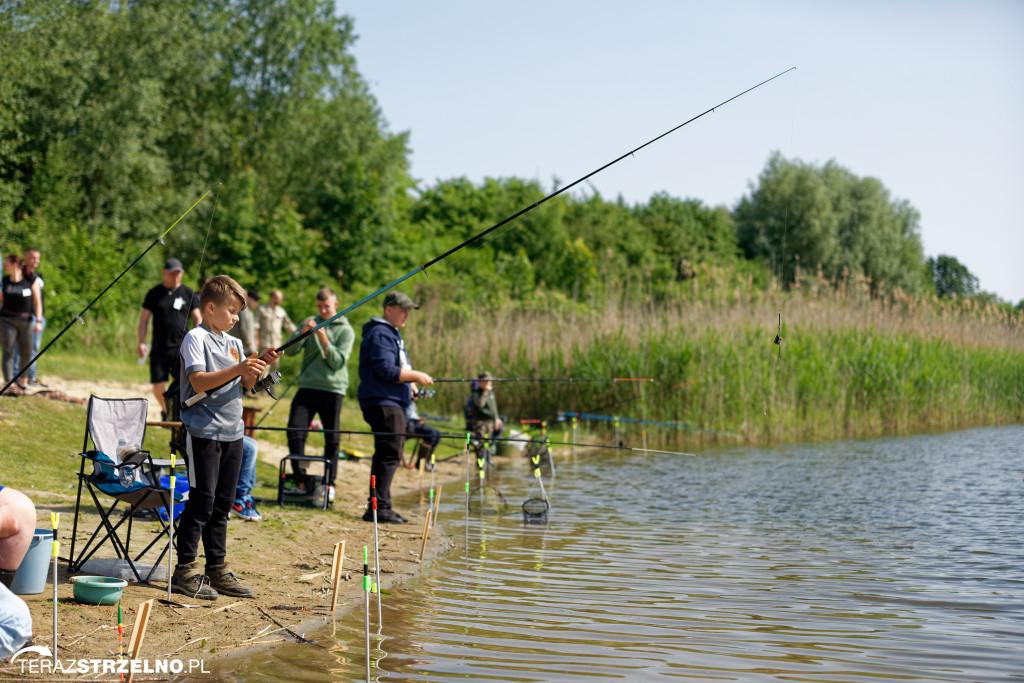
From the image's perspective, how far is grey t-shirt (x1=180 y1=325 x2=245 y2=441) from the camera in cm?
486

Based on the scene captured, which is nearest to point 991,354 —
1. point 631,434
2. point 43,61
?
point 631,434

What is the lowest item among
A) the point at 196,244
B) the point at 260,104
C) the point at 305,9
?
the point at 196,244

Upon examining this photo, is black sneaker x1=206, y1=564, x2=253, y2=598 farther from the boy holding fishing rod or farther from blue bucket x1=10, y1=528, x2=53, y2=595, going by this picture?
blue bucket x1=10, y1=528, x2=53, y2=595

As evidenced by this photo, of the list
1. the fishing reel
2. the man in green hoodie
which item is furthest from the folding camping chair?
the man in green hoodie

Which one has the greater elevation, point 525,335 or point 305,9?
point 305,9

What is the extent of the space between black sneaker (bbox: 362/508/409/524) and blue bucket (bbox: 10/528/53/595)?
3197mm

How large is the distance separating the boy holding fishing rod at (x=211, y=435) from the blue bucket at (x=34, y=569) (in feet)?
2.05

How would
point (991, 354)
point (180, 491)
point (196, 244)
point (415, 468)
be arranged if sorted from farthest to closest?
point (196, 244) < point (991, 354) < point (415, 468) < point (180, 491)

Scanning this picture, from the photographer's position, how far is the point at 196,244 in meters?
30.8

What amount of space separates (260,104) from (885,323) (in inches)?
1021

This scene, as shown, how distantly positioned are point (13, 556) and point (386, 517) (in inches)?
177

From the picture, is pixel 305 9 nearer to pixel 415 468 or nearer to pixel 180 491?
pixel 415 468

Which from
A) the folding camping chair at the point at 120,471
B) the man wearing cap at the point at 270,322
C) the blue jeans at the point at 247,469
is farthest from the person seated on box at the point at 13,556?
the man wearing cap at the point at 270,322

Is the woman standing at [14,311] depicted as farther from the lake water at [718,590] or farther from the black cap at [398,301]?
the black cap at [398,301]
